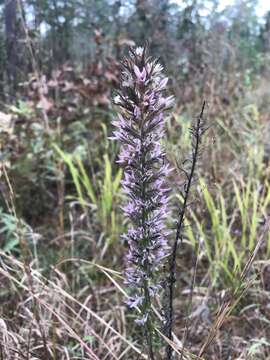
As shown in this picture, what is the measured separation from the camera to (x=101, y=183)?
9.82 ft

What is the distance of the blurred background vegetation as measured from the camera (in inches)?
74.5

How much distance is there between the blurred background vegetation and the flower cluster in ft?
1.20

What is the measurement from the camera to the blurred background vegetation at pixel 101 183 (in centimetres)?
189

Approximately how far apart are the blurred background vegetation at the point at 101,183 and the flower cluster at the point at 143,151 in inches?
14.4

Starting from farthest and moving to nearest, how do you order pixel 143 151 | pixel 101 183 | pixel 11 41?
pixel 101 183, pixel 11 41, pixel 143 151

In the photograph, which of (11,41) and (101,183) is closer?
(11,41)

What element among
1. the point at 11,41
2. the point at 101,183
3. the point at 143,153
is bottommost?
the point at 101,183

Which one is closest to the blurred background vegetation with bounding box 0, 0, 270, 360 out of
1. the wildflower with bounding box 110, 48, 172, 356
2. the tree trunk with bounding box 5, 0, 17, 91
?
the tree trunk with bounding box 5, 0, 17, 91

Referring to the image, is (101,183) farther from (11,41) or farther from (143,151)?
(143,151)

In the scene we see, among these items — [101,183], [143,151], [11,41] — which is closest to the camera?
[143,151]

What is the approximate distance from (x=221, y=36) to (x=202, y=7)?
27.2 inches

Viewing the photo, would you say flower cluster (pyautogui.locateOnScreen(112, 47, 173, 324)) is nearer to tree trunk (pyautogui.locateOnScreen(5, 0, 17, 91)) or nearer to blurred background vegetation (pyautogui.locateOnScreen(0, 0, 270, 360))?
blurred background vegetation (pyautogui.locateOnScreen(0, 0, 270, 360))

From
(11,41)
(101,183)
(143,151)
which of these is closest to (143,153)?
(143,151)

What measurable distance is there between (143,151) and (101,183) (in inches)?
77.8
